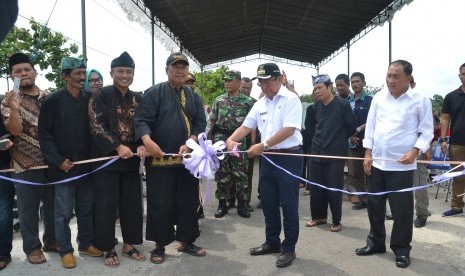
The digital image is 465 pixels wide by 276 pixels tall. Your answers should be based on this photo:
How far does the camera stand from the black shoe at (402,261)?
12.4ft

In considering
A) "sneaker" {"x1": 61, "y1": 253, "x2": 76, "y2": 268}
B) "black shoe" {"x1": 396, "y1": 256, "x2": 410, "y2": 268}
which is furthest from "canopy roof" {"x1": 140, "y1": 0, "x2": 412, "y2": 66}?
"sneaker" {"x1": 61, "y1": 253, "x2": 76, "y2": 268}

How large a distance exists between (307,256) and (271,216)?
564mm

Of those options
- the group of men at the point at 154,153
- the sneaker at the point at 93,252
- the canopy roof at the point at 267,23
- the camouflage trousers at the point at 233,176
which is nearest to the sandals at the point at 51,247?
the group of men at the point at 154,153

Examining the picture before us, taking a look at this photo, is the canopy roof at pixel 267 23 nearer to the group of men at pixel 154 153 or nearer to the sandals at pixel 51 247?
the group of men at pixel 154 153

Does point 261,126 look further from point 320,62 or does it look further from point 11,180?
point 320,62

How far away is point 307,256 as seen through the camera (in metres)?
4.09

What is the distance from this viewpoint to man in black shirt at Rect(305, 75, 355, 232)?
508cm

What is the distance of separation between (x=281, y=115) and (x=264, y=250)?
1451 millimetres

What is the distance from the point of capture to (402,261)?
12.5ft

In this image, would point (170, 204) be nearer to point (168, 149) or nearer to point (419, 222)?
point (168, 149)

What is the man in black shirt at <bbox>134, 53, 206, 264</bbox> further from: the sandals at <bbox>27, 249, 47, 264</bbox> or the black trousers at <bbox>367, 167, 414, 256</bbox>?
the black trousers at <bbox>367, 167, 414, 256</bbox>

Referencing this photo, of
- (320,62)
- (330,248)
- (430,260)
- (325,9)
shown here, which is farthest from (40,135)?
(320,62)

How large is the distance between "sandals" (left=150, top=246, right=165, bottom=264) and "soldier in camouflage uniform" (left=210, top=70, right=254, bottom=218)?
68.6 inches

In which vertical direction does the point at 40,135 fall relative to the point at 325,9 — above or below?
below
